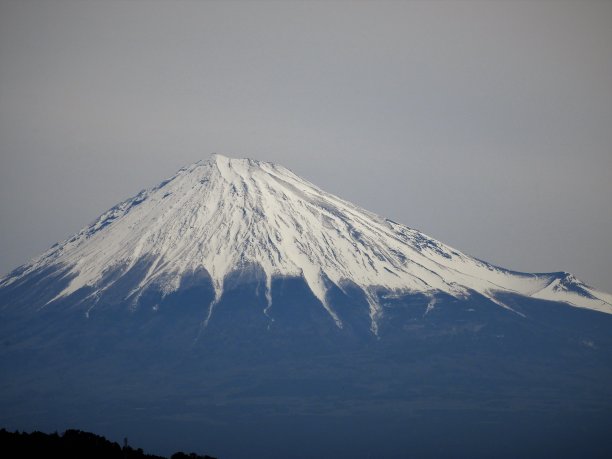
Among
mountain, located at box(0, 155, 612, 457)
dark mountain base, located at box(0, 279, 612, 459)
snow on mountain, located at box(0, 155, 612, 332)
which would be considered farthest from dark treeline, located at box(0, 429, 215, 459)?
snow on mountain, located at box(0, 155, 612, 332)

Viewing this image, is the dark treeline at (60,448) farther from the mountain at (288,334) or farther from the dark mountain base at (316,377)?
the mountain at (288,334)

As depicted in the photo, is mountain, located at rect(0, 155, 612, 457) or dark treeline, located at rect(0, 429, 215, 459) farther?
mountain, located at rect(0, 155, 612, 457)

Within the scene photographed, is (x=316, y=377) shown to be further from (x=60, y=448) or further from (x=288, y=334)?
(x=60, y=448)

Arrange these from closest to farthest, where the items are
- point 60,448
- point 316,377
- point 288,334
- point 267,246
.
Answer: point 60,448
point 316,377
point 288,334
point 267,246

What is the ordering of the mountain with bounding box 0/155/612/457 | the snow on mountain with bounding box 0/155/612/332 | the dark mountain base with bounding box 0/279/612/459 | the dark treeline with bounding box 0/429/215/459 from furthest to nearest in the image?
the snow on mountain with bounding box 0/155/612/332 → the mountain with bounding box 0/155/612/457 → the dark mountain base with bounding box 0/279/612/459 → the dark treeline with bounding box 0/429/215/459

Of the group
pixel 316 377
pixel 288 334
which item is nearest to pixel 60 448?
pixel 316 377

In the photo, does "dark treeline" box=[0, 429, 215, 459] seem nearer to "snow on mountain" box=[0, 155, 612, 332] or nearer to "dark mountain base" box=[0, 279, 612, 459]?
"dark mountain base" box=[0, 279, 612, 459]
